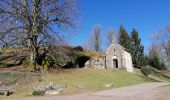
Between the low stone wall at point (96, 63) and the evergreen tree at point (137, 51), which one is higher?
the evergreen tree at point (137, 51)

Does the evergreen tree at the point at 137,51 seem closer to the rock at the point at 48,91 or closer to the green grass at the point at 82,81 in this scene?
the green grass at the point at 82,81

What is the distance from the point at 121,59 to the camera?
57.5 meters

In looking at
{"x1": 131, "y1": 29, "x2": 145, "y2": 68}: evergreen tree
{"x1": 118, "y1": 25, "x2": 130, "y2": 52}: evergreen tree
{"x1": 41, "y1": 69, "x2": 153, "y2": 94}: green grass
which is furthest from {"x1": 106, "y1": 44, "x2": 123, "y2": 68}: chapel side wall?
{"x1": 41, "y1": 69, "x2": 153, "y2": 94}: green grass

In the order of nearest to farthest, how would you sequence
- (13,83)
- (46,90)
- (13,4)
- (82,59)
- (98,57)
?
(46,90) < (13,83) < (13,4) < (82,59) < (98,57)

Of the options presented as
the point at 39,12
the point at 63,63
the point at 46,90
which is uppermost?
the point at 39,12

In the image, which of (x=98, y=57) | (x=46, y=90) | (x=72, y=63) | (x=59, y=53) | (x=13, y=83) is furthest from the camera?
(x=98, y=57)

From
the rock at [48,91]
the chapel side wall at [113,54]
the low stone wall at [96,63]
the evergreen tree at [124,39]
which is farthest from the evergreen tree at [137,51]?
the rock at [48,91]

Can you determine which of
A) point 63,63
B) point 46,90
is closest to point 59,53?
point 63,63

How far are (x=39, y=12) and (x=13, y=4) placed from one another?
3225 millimetres

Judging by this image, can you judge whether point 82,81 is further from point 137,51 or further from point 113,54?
point 137,51

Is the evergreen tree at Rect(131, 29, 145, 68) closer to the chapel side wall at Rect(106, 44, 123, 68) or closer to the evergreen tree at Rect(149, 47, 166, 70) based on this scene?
the evergreen tree at Rect(149, 47, 166, 70)

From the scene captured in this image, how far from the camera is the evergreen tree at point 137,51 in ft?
223

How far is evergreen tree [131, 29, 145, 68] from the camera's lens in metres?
67.9

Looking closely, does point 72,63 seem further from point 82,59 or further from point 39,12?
point 39,12
